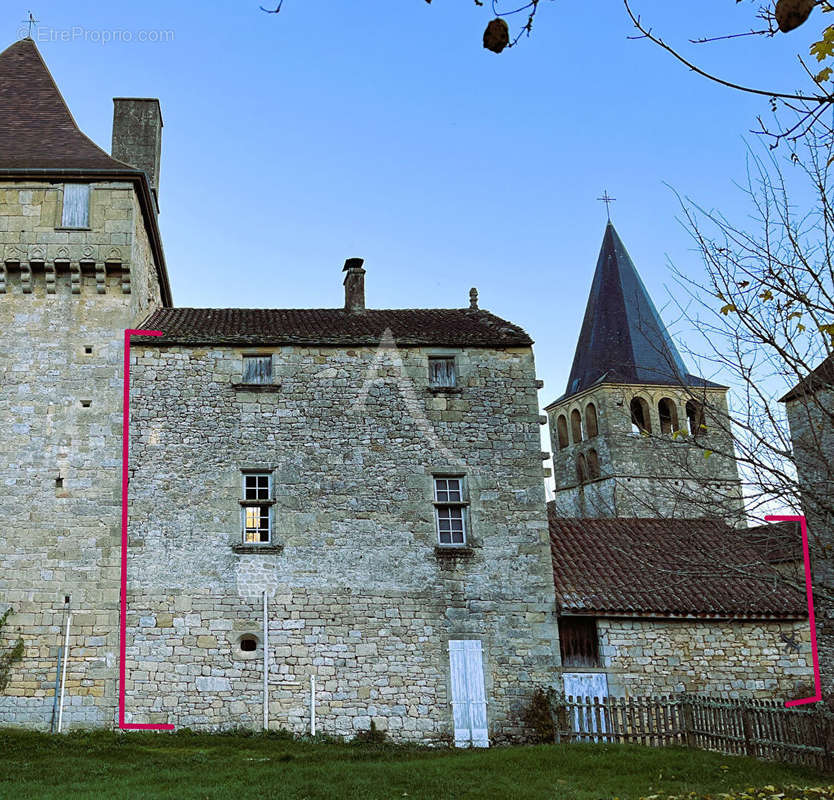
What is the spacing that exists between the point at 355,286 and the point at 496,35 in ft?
47.2

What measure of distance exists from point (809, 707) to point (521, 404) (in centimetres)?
673

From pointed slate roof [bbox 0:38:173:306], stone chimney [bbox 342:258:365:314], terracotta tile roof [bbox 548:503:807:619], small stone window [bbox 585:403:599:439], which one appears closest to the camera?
terracotta tile roof [bbox 548:503:807:619]

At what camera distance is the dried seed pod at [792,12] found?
3205 mm

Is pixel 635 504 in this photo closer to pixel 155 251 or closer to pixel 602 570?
pixel 602 570

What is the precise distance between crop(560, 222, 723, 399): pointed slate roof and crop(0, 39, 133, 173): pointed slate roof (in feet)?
65.2

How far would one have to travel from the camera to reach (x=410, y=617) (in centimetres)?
1420

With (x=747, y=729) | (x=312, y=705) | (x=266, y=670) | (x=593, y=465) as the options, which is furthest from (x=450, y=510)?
(x=593, y=465)

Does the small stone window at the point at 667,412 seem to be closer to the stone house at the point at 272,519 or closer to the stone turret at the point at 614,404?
the stone turret at the point at 614,404

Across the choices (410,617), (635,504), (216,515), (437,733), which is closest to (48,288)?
(216,515)

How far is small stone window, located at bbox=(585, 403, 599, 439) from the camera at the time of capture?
1265 inches

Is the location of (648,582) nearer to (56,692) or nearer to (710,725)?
(710,725)

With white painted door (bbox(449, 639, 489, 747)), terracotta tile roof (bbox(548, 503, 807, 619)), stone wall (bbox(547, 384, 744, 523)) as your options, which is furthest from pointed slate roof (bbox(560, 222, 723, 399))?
white painted door (bbox(449, 639, 489, 747))

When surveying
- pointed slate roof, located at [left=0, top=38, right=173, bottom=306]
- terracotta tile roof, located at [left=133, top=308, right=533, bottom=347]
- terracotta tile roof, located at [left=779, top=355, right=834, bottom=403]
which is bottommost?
terracotta tile roof, located at [left=779, top=355, right=834, bottom=403]

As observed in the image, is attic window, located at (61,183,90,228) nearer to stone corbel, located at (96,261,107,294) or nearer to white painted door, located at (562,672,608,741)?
stone corbel, located at (96,261,107,294)
